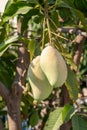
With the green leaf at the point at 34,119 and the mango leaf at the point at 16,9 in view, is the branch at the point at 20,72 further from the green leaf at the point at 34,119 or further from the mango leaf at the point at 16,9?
the green leaf at the point at 34,119

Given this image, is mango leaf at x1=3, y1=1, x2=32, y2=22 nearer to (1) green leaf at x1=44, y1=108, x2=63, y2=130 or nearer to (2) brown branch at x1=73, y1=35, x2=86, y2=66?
(1) green leaf at x1=44, y1=108, x2=63, y2=130

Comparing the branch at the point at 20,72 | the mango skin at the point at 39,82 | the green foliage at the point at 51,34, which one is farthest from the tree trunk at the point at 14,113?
the mango skin at the point at 39,82

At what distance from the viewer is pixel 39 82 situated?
637 mm

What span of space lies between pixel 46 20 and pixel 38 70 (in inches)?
4.6

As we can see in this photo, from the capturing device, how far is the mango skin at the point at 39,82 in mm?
634

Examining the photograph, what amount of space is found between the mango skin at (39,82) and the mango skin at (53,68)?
0.01m

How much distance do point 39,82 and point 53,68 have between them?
1.4 inches

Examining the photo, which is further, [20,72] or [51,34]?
[20,72]

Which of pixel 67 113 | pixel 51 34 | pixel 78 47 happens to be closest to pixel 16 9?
pixel 51 34

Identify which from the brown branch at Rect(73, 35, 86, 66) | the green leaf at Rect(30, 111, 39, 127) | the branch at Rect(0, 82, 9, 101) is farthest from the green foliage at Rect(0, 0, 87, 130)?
the green leaf at Rect(30, 111, 39, 127)

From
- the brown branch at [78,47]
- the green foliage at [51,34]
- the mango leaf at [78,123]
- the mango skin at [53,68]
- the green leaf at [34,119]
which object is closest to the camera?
the mango skin at [53,68]

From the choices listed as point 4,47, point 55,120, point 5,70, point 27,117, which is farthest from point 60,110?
point 27,117

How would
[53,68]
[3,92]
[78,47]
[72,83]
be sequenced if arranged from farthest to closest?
[78,47], [3,92], [72,83], [53,68]

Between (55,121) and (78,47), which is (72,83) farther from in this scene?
(78,47)
